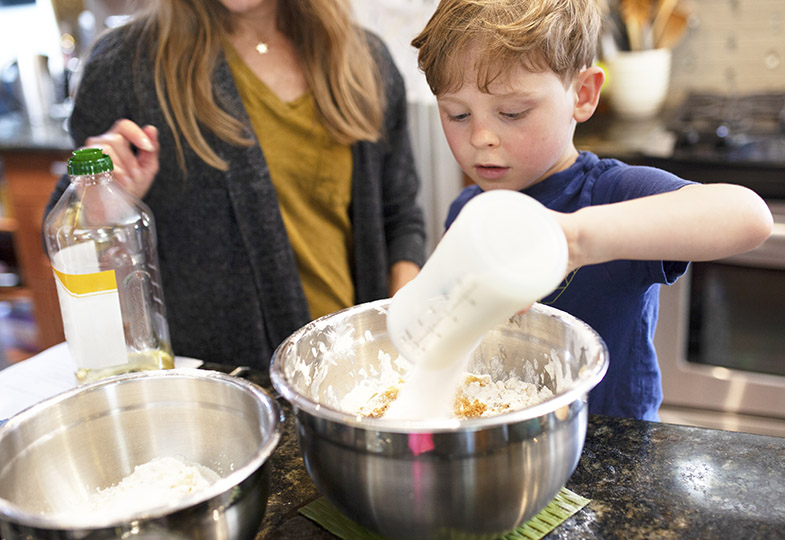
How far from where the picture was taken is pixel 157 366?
1024 millimetres

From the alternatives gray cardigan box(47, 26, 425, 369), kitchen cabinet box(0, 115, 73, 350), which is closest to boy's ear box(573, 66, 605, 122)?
gray cardigan box(47, 26, 425, 369)

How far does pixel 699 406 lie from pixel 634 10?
4.20ft

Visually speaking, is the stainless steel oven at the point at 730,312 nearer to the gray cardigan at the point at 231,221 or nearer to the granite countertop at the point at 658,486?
the gray cardigan at the point at 231,221

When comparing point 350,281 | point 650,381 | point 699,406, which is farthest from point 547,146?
point 699,406

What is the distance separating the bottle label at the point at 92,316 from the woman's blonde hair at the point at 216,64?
18.9 inches

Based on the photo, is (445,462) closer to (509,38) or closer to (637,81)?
(509,38)

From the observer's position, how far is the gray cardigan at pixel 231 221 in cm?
139

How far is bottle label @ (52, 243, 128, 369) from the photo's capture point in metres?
0.92

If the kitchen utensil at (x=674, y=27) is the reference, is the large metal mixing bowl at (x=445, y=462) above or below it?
below

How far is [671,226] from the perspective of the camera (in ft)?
2.37

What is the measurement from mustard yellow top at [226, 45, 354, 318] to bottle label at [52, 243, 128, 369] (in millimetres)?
563

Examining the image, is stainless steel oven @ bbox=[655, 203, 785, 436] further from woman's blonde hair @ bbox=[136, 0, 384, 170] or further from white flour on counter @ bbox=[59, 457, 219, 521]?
white flour on counter @ bbox=[59, 457, 219, 521]

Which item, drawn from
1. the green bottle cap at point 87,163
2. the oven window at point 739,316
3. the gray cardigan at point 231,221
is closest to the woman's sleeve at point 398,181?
the gray cardigan at point 231,221

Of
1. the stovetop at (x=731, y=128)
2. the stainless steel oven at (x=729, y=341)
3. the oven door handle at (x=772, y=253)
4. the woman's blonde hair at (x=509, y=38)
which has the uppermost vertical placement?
the woman's blonde hair at (x=509, y=38)
